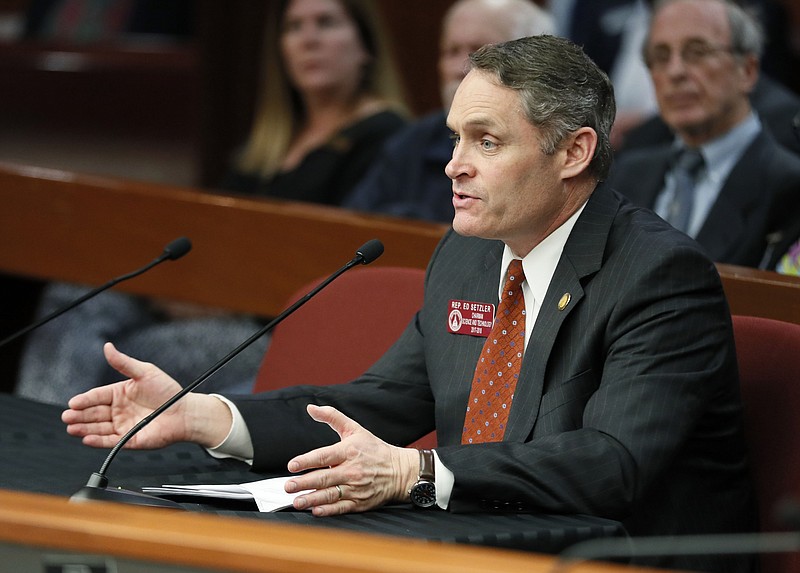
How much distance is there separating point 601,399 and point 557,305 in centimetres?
20

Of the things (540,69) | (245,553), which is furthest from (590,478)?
(245,553)

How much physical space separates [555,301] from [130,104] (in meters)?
3.80

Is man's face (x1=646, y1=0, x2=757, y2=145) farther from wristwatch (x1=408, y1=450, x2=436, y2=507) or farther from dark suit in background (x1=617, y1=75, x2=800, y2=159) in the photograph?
wristwatch (x1=408, y1=450, x2=436, y2=507)

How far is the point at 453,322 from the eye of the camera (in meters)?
2.19

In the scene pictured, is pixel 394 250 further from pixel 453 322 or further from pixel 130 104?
pixel 130 104

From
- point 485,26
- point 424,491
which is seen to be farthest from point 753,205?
point 424,491

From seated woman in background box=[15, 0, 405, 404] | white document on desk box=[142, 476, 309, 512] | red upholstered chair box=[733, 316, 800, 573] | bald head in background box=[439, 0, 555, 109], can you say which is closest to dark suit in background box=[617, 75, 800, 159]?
bald head in background box=[439, 0, 555, 109]

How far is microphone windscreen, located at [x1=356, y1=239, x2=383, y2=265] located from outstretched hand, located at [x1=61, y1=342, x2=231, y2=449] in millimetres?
327

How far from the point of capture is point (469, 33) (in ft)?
12.6

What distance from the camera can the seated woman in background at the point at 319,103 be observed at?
13.1 feet

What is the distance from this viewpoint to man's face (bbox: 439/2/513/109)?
3.82 meters

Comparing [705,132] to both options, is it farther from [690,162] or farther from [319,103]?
[319,103]

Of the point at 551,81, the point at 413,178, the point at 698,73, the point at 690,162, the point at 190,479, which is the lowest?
the point at 190,479

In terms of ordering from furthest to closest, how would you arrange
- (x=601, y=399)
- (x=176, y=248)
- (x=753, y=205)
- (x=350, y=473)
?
(x=753, y=205) → (x=176, y=248) → (x=601, y=399) → (x=350, y=473)
